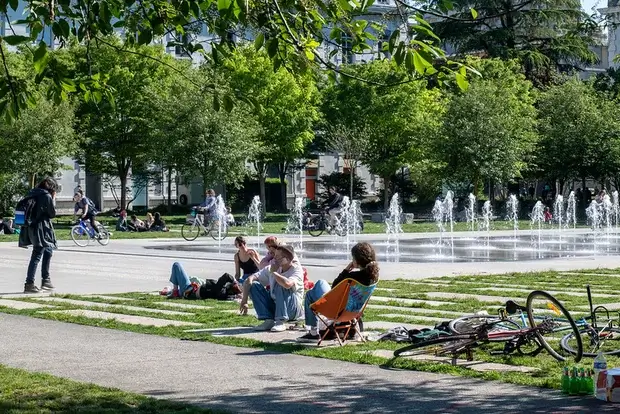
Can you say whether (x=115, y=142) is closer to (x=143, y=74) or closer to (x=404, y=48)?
(x=143, y=74)

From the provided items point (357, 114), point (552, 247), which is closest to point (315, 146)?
point (357, 114)

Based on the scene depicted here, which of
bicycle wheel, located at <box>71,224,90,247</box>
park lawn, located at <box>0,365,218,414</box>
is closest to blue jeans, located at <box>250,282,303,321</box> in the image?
park lawn, located at <box>0,365,218,414</box>

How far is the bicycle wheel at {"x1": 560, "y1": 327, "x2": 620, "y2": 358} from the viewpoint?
9905mm

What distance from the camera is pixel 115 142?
59719 mm

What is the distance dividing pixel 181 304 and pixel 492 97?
43.9 m

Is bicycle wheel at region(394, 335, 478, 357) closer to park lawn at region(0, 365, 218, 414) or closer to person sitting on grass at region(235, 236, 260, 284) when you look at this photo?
park lawn at region(0, 365, 218, 414)

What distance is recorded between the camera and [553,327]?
10.3m

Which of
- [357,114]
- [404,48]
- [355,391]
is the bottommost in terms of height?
[355,391]

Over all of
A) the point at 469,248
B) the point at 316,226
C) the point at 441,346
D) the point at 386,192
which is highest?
the point at 386,192

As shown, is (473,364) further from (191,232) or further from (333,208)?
(333,208)

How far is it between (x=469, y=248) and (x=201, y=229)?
9815mm

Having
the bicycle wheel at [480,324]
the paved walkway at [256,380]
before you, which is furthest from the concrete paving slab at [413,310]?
the paved walkway at [256,380]

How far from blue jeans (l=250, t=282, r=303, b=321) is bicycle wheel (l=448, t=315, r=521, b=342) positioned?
7.41 feet

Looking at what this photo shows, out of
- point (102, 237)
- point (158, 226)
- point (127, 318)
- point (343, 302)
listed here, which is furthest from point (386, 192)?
point (343, 302)
